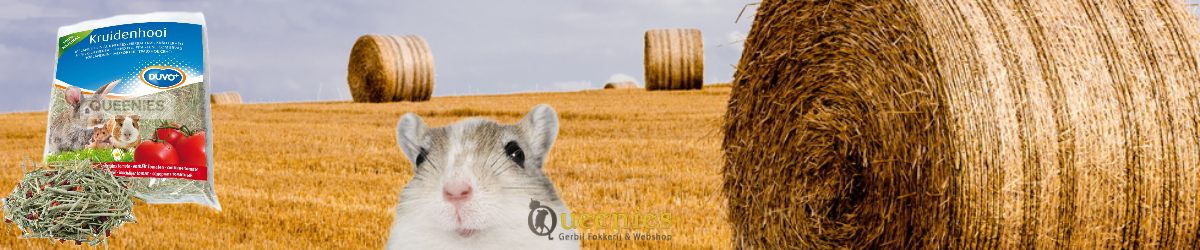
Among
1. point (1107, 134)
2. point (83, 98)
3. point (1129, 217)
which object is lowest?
point (1129, 217)

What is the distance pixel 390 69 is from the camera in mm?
12023

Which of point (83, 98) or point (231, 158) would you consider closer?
point (83, 98)

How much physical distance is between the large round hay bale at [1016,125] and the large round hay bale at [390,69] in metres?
9.87

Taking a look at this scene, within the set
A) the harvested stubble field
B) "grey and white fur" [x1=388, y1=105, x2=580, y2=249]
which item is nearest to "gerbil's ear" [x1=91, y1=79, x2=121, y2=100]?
the harvested stubble field

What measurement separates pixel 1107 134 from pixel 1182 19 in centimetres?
58

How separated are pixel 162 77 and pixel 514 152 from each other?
2.05m

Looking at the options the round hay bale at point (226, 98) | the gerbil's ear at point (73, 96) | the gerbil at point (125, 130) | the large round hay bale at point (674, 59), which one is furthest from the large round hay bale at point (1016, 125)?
the round hay bale at point (226, 98)

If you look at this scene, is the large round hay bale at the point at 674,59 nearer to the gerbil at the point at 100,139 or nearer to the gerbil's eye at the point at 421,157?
the gerbil at the point at 100,139

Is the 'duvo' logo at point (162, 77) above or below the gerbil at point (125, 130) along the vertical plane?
above

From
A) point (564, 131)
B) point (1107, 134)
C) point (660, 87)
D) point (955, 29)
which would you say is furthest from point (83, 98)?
point (660, 87)

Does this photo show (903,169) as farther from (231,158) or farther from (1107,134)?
(231,158)

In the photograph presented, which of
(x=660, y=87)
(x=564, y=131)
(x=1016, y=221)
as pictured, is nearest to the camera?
(x=1016, y=221)

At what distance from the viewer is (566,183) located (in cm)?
443

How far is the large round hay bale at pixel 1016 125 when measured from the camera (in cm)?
225
